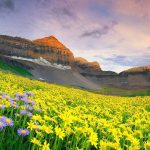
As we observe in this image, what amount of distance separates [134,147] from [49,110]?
2816mm

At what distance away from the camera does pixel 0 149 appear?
5.04 m

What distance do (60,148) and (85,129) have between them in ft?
1.87

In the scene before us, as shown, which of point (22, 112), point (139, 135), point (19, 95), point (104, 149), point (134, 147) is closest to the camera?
point (104, 149)

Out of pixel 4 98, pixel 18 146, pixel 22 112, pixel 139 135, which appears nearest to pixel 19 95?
pixel 4 98

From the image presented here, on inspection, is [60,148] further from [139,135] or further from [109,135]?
[139,135]

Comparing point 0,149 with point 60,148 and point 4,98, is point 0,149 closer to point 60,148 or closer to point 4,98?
point 60,148

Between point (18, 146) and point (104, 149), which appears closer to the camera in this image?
point (104, 149)

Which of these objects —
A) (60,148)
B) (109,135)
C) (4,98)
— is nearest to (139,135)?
(109,135)

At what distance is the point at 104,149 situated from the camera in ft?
15.8

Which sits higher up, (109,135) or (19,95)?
(19,95)

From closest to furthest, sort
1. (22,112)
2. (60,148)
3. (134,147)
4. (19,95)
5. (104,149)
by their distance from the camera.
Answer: (104,149) → (134,147) → (60,148) → (22,112) → (19,95)

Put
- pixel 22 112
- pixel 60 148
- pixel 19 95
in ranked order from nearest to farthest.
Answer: pixel 60 148
pixel 22 112
pixel 19 95

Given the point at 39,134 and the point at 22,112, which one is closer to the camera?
the point at 39,134

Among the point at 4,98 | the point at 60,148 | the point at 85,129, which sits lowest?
the point at 60,148
